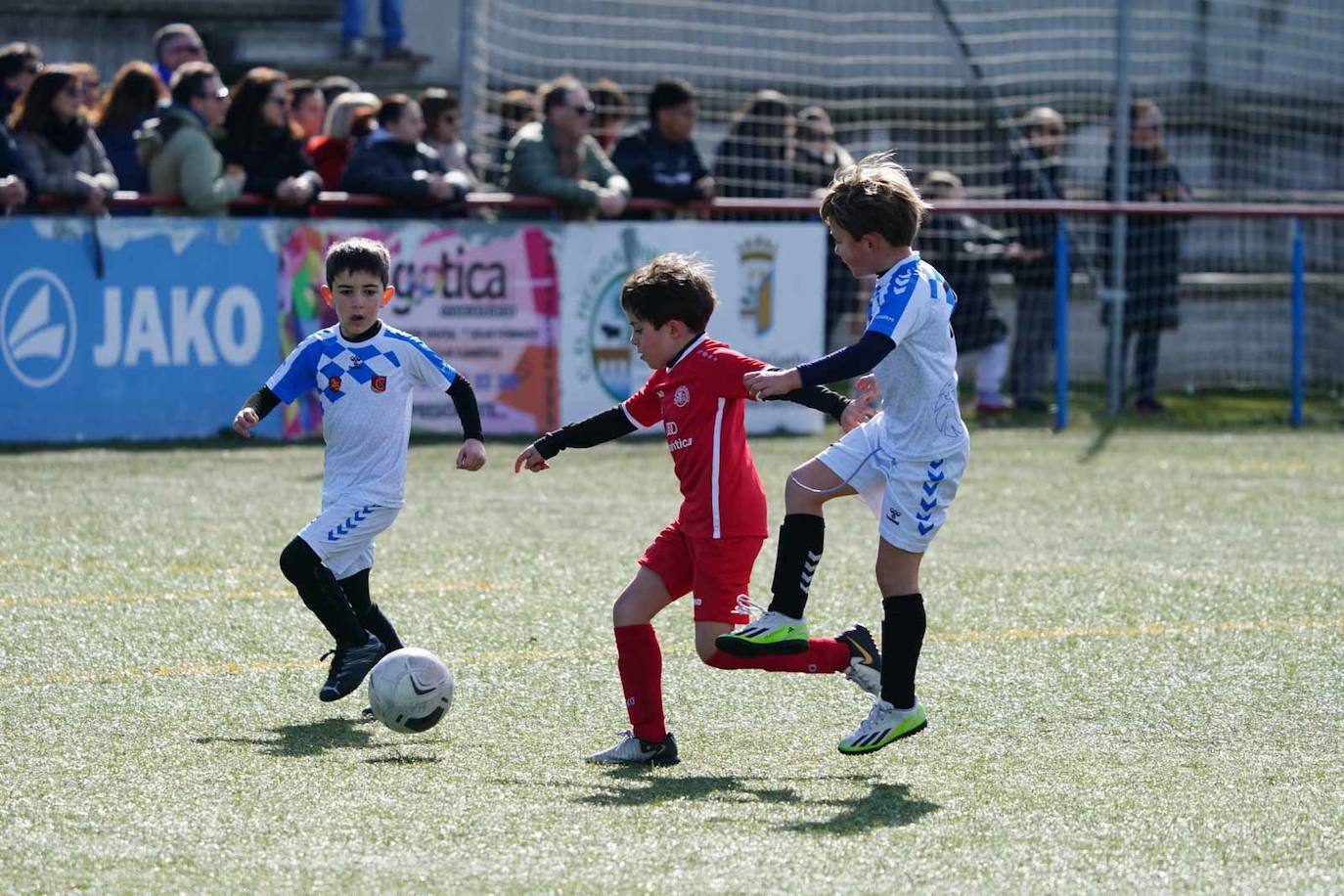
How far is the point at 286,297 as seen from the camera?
12.4m

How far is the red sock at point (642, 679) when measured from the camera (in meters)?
5.32

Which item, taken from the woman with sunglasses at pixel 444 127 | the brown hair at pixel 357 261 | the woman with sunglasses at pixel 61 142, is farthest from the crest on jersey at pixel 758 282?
the brown hair at pixel 357 261

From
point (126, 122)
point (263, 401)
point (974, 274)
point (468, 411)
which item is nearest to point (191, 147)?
point (126, 122)

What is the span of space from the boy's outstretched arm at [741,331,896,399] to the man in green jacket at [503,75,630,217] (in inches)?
308

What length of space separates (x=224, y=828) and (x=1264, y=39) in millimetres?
17217

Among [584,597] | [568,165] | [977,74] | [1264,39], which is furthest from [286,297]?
[1264,39]

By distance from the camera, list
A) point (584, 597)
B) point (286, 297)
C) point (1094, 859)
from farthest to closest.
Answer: point (286, 297)
point (584, 597)
point (1094, 859)

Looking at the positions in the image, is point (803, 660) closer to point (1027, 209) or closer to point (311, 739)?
point (311, 739)

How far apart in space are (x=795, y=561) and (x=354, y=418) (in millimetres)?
1480

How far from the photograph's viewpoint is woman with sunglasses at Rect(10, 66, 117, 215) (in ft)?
37.5

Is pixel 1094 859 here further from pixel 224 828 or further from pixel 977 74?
pixel 977 74

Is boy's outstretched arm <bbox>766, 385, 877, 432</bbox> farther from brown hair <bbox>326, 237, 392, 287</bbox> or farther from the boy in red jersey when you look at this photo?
brown hair <bbox>326, 237, 392, 287</bbox>

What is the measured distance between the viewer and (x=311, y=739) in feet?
18.1

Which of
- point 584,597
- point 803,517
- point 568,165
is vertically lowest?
point 584,597
